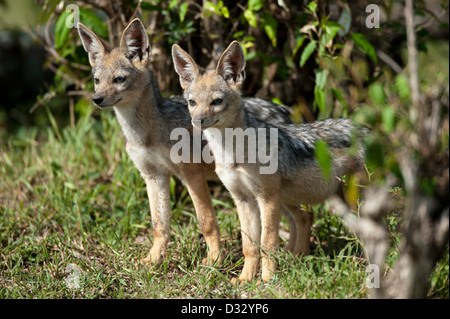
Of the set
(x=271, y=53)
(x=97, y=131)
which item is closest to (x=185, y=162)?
(x=271, y=53)

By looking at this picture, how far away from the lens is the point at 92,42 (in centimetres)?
576

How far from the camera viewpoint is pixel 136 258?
219 inches

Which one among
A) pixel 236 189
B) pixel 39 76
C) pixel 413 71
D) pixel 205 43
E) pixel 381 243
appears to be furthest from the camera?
pixel 39 76

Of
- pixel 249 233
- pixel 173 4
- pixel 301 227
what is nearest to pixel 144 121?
pixel 249 233

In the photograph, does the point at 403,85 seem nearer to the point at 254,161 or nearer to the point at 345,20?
the point at 254,161

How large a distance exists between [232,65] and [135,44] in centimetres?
111

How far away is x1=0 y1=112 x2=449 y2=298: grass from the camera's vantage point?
15.8ft

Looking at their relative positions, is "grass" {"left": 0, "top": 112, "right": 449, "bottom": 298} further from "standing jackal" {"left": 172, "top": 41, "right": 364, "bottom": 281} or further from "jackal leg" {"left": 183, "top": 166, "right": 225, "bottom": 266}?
"standing jackal" {"left": 172, "top": 41, "right": 364, "bottom": 281}

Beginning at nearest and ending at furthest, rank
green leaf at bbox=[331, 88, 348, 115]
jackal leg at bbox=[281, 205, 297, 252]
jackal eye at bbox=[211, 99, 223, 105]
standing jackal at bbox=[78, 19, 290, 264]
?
jackal eye at bbox=[211, 99, 223, 105]
standing jackal at bbox=[78, 19, 290, 264]
jackal leg at bbox=[281, 205, 297, 252]
green leaf at bbox=[331, 88, 348, 115]

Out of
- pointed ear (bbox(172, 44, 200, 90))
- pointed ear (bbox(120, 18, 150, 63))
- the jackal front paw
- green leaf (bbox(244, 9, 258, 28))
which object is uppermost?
green leaf (bbox(244, 9, 258, 28))

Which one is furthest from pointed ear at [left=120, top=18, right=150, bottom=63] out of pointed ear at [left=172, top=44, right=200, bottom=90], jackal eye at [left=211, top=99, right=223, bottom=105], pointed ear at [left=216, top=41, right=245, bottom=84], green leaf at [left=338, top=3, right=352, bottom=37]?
green leaf at [left=338, top=3, right=352, bottom=37]

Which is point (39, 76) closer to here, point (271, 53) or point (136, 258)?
point (271, 53)

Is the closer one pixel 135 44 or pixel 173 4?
pixel 135 44
